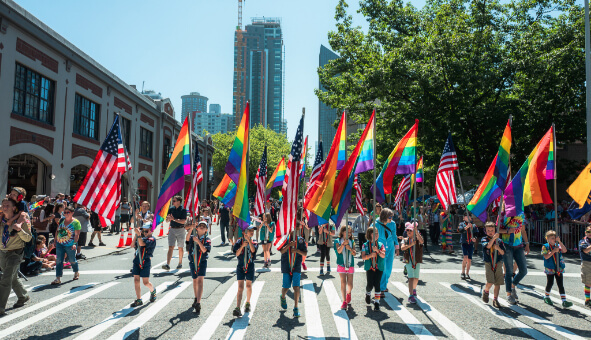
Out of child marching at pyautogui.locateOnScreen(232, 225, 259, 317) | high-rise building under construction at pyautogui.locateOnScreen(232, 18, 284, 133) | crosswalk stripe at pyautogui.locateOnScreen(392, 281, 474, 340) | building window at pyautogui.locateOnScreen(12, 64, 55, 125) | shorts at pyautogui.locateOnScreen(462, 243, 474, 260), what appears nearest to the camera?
crosswalk stripe at pyautogui.locateOnScreen(392, 281, 474, 340)

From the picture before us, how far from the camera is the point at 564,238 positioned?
16859mm

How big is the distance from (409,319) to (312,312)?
1.73m

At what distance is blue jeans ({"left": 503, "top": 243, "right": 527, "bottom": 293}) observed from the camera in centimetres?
838

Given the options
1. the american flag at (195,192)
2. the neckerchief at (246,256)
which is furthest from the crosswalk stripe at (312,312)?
the american flag at (195,192)

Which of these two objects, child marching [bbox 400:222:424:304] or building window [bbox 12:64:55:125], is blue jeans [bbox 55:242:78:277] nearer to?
child marching [bbox 400:222:424:304]

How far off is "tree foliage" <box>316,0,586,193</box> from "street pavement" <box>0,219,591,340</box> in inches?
479

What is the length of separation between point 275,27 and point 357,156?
649 feet

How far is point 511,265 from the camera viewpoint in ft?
27.5

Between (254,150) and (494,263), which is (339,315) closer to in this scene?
(494,263)

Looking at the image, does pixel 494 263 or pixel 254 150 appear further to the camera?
pixel 254 150

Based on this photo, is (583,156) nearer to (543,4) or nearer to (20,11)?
(543,4)

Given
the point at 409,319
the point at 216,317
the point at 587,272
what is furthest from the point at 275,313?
the point at 587,272

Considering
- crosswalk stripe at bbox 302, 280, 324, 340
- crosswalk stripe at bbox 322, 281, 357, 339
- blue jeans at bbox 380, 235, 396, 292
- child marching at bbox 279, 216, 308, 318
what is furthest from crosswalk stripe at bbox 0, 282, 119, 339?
blue jeans at bbox 380, 235, 396, 292

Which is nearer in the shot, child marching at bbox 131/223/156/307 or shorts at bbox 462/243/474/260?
child marching at bbox 131/223/156/307
